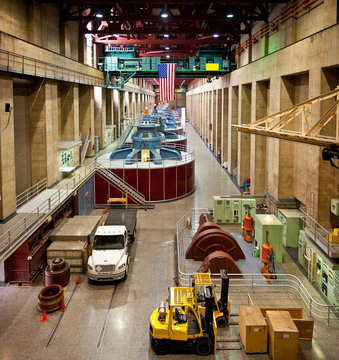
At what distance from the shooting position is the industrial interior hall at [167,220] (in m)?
11.0

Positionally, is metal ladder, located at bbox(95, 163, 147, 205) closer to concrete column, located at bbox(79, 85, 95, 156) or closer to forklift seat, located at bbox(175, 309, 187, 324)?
concrete column, located at bbox(79, 85, 95, 156)

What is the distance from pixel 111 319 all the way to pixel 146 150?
16.8m

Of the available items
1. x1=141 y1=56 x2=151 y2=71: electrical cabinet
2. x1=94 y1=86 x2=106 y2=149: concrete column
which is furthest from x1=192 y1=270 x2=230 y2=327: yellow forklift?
x1=94 y1=86 x2=106 y2=149: concrete column

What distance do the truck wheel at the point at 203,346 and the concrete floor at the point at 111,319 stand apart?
248 mm

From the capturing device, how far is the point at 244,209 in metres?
20.8

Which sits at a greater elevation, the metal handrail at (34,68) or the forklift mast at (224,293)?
the metal handrail at (34,68)

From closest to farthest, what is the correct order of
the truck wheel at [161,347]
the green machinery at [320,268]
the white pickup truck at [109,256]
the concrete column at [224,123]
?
the truck wheel at [161,347] → the green machinery at [320,268] → the white pickup truck at [109,256] → the concrete column at [224,123]

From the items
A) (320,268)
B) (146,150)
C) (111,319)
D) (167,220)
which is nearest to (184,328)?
(111,319)

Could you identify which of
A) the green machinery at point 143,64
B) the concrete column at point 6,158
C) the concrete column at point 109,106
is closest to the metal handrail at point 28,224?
the concrete column at point 6,158

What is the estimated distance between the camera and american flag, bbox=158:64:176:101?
105 ft

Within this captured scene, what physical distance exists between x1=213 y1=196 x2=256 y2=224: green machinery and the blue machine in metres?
7.14

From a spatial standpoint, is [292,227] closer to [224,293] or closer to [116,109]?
[224,293]

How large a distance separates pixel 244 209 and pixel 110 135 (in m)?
23.4

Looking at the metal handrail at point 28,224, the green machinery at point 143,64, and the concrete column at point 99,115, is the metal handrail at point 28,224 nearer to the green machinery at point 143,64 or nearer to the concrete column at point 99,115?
the concrete column at point 99,115
